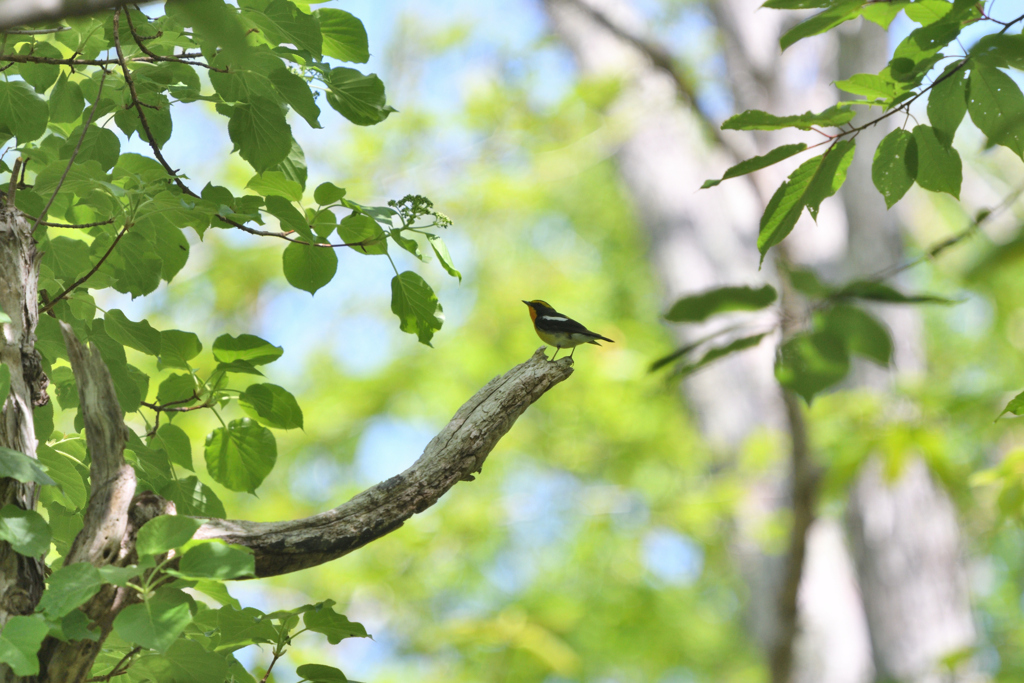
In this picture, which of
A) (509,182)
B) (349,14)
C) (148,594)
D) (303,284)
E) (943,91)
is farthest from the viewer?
(509,182)

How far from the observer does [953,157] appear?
1.51 m

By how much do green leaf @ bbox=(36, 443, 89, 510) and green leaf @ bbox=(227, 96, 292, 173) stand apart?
Answer: 2.41ft

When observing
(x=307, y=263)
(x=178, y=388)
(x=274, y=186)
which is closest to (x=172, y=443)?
(x=178, y=388)

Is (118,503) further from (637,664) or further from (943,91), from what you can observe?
(637,664)

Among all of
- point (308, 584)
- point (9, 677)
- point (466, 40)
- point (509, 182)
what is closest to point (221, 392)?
point (9, 677)

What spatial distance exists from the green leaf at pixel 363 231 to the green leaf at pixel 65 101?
687 mm

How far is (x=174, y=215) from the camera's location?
159cm

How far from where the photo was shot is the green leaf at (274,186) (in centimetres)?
175

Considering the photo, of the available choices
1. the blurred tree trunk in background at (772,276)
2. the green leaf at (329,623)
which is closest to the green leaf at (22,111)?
the green leaf at (329,623)

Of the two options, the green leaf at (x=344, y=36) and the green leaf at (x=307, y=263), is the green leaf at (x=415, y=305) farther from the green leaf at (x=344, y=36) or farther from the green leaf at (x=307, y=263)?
the green leaf at (x=344, y=36)

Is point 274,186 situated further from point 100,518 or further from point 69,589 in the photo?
point 69,589

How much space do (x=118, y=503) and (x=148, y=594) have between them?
24cm

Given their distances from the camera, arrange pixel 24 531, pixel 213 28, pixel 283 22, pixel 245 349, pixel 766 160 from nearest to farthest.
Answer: pixel 213 28 → pixel 24 531 → pixel 766 160 → pixel 283 22 → pixel 245 349

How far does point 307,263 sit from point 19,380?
62 centimetres
